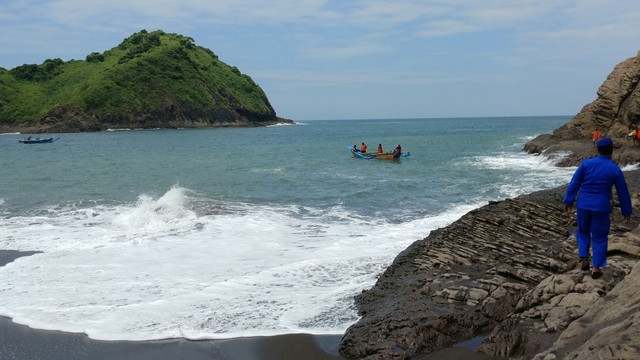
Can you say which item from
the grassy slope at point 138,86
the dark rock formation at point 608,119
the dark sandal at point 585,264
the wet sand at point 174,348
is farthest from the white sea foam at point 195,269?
the grassy slope at point 138,86

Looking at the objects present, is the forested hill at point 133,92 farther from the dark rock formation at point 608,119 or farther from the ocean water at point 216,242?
the dark rock formation at point 608,119

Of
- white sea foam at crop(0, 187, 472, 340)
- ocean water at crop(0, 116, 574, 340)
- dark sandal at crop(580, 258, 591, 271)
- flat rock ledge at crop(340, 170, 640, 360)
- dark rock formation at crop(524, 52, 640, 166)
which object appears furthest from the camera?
dark rock formation at crop(524, 52, 640, 166)

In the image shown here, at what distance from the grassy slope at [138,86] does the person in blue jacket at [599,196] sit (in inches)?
4475

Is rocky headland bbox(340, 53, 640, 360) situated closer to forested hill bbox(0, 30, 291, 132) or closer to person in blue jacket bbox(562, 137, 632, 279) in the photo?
person in blue jacket bbox(562, 137, 632, 279)

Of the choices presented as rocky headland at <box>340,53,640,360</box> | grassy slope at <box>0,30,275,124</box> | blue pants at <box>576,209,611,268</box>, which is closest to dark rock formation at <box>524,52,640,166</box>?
rocky headland at <box>340,53,640,360</box>

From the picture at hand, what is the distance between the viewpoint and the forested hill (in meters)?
109

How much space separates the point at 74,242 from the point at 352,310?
8890mm

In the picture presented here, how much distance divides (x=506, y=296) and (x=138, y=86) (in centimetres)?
12188

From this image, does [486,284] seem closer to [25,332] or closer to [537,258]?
[537,258]

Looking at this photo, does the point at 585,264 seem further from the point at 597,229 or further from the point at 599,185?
the point at 599,185

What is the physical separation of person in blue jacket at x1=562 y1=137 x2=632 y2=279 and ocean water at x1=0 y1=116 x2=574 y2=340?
3509mm

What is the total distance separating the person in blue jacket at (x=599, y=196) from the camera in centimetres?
683

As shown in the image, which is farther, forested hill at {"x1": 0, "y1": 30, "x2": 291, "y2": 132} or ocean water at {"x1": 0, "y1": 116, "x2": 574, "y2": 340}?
forested hill at {"x1": 0, "y1": 30, "x2": 291, "y2": 132}

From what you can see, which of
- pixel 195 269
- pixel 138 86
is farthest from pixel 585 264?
pixel 138 86
